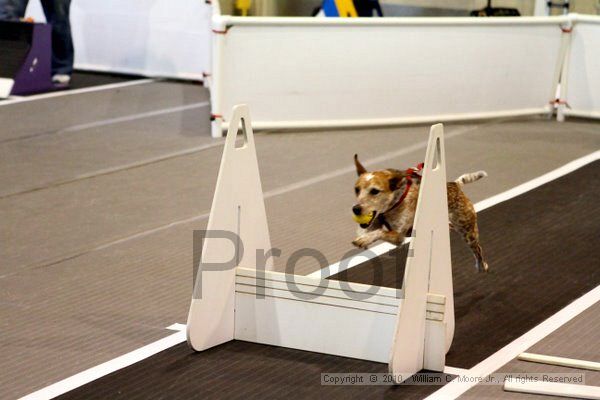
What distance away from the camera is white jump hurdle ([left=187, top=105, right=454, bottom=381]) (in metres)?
3.71

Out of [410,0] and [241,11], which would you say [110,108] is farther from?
[410,0]

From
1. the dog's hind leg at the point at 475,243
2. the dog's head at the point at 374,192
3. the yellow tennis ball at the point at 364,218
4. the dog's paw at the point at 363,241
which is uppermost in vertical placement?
the dog's head at the point at 374,192

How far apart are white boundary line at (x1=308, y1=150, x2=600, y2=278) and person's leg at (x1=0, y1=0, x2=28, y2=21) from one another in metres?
5.14

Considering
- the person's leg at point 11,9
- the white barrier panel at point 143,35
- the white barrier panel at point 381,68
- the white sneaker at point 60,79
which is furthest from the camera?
the white barrier panel at point 143,35

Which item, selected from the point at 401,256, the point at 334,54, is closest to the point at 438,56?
the point at 334,54

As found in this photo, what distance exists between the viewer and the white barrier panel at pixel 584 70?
28.9ft

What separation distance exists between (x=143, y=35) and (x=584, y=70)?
4530 mm

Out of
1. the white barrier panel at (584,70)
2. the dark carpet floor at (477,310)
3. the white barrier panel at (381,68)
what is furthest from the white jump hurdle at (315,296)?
the white barrier panel at (584,70)

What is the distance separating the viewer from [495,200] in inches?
256

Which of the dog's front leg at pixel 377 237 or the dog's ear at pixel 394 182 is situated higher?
the dog's ear at pixel 394 182

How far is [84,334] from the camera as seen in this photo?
13.6 feet

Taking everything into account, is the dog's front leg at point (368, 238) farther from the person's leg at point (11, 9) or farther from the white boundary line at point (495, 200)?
the person's leg at point (11, 9)

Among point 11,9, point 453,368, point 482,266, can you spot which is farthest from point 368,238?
point 11,9

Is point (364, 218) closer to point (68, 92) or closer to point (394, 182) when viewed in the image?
point (394, 182)
